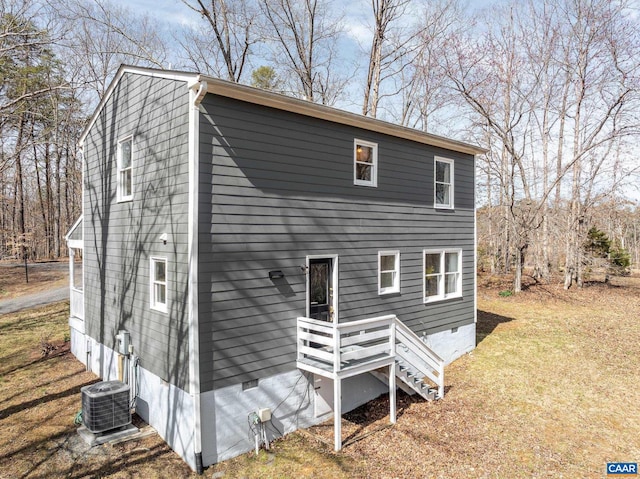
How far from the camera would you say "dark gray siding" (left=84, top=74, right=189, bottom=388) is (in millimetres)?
6613

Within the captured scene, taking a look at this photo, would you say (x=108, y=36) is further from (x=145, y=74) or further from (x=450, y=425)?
(x=450, y=425)

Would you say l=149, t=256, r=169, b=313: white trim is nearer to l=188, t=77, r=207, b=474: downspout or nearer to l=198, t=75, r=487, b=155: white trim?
l=188, t=77, r=207, b=474: downspout

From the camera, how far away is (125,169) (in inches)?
332

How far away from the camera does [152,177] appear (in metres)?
7.47

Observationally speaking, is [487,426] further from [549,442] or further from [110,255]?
[110,255]

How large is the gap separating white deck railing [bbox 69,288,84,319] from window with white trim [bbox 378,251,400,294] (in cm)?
853

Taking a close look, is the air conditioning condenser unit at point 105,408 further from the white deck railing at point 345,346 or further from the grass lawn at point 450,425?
the white deck railing at point 345,346

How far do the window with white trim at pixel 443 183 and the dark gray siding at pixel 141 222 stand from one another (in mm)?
7121

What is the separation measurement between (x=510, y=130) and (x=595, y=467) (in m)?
16.2

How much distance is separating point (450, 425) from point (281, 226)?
5.31 m

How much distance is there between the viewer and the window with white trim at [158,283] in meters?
7.24

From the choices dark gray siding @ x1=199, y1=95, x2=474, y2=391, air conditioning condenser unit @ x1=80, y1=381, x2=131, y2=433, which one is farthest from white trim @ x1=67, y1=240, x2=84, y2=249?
dark gray siding @ x1=199, y1=95, x2=474, y2=391

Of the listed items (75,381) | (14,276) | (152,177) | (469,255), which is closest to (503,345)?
(469,255)

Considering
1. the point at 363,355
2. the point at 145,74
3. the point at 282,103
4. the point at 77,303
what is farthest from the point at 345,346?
the point at 77,303
